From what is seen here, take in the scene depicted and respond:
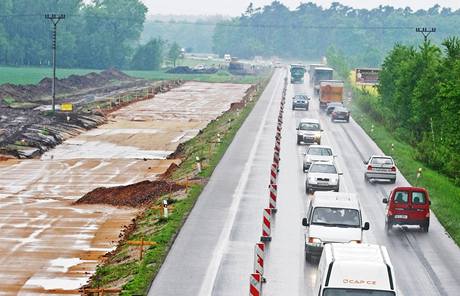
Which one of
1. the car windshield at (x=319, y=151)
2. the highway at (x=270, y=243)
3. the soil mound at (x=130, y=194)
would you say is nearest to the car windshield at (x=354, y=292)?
the highway at (x=270, y=243)

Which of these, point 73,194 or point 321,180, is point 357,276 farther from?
point 73,194

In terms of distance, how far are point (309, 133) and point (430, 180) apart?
18.1 metres

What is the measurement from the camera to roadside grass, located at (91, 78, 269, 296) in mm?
30328

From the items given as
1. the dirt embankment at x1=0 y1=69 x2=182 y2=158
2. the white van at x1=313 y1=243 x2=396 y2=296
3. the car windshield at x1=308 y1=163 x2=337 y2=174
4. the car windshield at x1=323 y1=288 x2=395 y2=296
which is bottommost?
the dirt embankment at x1=0 y1=69 x2=182 y2=158

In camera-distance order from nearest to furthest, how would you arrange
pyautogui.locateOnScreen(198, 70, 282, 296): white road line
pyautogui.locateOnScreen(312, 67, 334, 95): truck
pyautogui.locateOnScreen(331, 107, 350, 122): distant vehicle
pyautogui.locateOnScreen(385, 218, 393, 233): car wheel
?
1. pyautogui.locateOnScreen(198, 70, 282, 296): white road line
2. pyautogui.locateOnScreen(385, 218, 393, 233): car wheel
3. pyautogui.locateOnScreen(331, 107, 350, 122): distant vehicle
4. pyautogui.locateOnScreen(312, 67, 334, 95): truck

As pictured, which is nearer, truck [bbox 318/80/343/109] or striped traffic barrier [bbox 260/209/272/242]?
striped traffic barrier [bbox 260/209/272/242]

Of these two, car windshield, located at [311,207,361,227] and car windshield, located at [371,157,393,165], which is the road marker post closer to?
car windshield, located at [311,207,361,227]

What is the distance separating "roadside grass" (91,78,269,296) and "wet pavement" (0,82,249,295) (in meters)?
0.98

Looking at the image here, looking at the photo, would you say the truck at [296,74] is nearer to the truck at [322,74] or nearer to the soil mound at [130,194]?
the truck at [322,74]

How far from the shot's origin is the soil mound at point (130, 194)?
163ft

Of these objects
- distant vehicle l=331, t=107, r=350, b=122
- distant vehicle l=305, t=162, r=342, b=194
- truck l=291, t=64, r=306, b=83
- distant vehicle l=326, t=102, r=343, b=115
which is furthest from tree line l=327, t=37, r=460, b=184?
truck l=291, t=64, r=306, b=83

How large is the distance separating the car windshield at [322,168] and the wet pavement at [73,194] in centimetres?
934

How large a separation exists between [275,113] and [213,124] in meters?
12.6

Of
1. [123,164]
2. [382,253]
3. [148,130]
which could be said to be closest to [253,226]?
[382,253]
